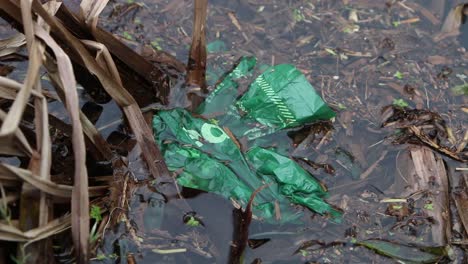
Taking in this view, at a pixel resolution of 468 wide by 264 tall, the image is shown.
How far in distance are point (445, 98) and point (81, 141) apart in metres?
1.56

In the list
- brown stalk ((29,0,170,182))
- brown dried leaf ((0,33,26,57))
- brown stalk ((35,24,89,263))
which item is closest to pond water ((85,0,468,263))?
brown stalk ((29,0,170,182))

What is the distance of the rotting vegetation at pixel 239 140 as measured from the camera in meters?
1.72

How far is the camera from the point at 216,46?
2617 mm

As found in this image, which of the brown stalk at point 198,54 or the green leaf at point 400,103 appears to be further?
the green leaf at point 400,103

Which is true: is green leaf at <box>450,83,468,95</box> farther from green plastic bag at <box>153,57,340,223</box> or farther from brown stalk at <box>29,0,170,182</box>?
brown stalk at <box>29,0,170,182</box>

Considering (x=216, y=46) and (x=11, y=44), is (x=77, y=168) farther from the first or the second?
(x=216, y=46)

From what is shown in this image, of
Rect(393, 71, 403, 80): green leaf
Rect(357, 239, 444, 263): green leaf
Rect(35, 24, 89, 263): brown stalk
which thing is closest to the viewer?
Rect(35, 24, 89, 263): brown stalk

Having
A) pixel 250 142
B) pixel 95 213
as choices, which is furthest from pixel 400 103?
pixel 95 213

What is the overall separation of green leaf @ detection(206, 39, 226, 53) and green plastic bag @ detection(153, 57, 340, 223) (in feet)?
0.73

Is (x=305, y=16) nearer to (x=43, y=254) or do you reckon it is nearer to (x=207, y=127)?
(x=207, y=127)

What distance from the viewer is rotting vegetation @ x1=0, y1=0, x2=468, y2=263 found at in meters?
1.72

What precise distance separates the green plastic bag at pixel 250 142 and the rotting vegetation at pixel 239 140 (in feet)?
0.20

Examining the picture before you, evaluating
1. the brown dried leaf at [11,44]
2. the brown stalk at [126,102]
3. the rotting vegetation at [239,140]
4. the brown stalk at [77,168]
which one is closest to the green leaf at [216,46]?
the rotting vegetation at [239,140]

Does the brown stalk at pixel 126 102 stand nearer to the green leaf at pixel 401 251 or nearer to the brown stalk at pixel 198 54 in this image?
the brown stalk at pixel 198 54
